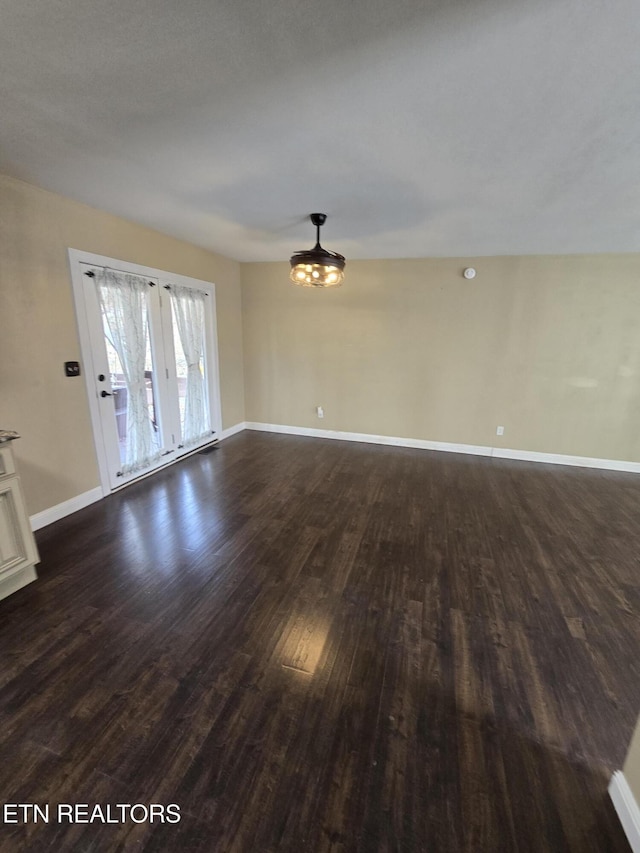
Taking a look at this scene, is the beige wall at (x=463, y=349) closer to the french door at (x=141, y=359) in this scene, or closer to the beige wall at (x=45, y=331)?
the french door at (x=141, y=359)

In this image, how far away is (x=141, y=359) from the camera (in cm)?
342

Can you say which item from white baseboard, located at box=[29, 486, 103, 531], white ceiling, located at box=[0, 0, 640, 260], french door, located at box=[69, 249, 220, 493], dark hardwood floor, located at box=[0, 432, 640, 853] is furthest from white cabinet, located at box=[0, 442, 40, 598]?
white ceiling, located at box=[0, 0, 640, 260]

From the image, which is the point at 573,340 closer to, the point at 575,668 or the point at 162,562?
the point at 575,668

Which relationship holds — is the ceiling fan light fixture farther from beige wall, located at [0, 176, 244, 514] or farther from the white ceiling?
beige wall, located at [0, 176, 244, 514]

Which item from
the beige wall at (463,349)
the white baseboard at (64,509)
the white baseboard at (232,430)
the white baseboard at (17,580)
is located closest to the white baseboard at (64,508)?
the white baseboard at (64,509)

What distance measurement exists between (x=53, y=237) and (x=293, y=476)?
9.57 ft

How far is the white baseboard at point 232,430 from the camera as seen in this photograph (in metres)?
5.05

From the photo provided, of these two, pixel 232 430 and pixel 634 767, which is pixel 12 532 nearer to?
pixel 634 767

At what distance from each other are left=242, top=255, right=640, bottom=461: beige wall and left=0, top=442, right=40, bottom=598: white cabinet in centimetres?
357

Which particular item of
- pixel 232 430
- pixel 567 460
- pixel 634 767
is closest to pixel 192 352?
pixel 232 430

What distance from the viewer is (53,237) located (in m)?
2.62

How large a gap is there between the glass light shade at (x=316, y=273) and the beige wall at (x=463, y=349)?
6.71ft

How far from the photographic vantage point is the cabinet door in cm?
199

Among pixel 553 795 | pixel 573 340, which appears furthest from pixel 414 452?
pixel 553 795
